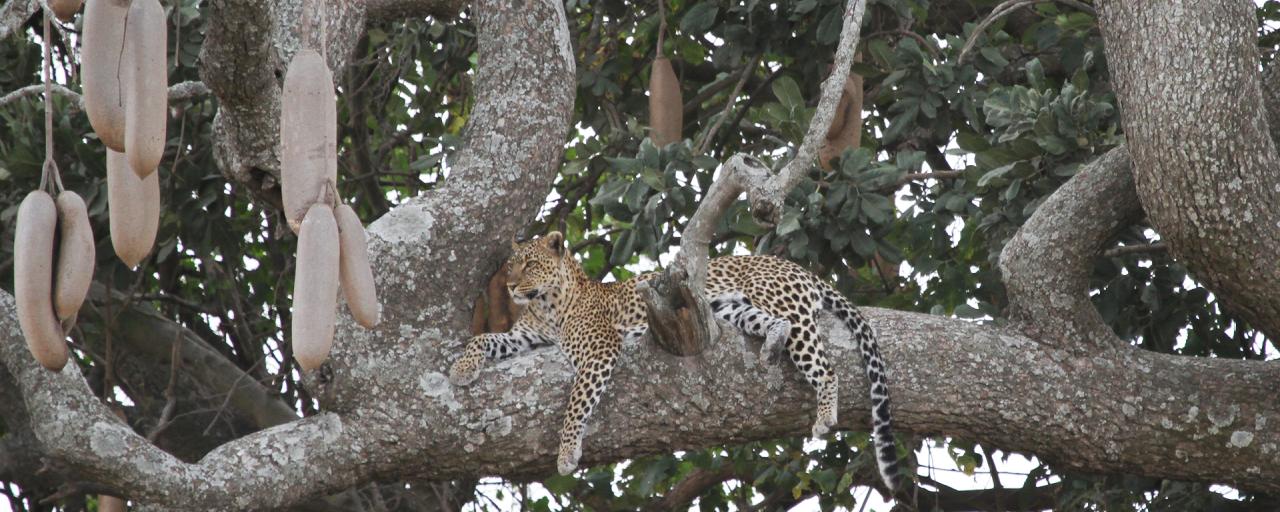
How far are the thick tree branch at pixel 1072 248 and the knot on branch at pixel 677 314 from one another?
3.31ft

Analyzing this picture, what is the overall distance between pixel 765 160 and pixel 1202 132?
2.45m

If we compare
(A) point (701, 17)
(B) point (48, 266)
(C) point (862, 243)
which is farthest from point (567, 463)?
(B) point (48, 266)

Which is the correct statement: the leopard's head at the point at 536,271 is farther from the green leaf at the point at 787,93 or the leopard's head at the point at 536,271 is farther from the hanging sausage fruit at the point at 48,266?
the hanging sausage fruit at the point at 48,266

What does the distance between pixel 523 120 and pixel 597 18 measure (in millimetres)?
2193

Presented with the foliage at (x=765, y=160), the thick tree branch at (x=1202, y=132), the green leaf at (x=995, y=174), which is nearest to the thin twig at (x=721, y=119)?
the foliage at (x=765, y=160)

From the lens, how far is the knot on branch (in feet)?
14.4

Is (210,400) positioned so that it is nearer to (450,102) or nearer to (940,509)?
(450,102)

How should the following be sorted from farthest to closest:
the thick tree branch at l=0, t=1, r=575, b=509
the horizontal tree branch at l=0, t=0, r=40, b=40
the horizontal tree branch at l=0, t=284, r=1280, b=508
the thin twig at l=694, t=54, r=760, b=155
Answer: the thin twig at l=694, t=54, r=760, b=155, the horizontal tree branch at l=0, t=284, r=1280, b=508, the thick tree branch at l=0, t=1, r=575, b=509, the horizontal tree branch at l=0, t=0, r=40, b=40

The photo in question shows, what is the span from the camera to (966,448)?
6.64 m

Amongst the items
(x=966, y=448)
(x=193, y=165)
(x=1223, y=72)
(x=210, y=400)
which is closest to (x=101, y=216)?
(x=193, y=165)

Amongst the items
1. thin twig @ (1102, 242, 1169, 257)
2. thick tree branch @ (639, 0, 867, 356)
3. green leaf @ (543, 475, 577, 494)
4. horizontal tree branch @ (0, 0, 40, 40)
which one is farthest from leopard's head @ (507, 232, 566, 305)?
horizontal tree branch @ (0, 0, 40, 40)

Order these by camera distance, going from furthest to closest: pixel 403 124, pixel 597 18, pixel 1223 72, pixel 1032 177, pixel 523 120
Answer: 1. pixel 403 124
2. pixel 597 18
3. pixel 1032 177
4. pixel 523 120
5. pixel 1223 72

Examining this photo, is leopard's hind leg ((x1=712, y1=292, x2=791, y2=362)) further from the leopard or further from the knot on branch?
the knot on branch

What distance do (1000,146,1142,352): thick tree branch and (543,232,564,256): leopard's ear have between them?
1886 millimetres
